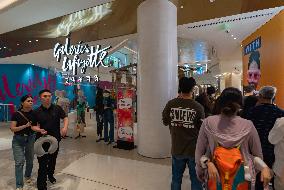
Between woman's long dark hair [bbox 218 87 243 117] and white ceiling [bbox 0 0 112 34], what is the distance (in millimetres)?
4572

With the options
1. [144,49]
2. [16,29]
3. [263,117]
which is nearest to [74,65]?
[16,29]

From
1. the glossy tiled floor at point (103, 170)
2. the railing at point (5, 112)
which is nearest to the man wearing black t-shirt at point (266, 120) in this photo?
the glossy tiled floor at point (103, 170)

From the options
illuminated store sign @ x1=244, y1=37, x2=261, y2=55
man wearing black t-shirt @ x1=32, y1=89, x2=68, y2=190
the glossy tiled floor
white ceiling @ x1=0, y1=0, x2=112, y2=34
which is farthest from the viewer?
illuminated store sign @ x1=244, y1=37, x2=261, y2=55

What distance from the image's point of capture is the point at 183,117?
8.77ft

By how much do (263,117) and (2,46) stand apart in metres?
10.5

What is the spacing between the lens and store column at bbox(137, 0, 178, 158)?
17.0 ft

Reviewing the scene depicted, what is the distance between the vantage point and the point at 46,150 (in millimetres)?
3328

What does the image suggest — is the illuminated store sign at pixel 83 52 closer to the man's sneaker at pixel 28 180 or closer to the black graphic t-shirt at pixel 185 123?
the man's sneaker at pixel 28 180

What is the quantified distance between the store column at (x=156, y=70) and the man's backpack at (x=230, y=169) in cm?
349

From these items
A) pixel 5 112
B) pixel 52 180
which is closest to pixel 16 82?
pixel 5 112

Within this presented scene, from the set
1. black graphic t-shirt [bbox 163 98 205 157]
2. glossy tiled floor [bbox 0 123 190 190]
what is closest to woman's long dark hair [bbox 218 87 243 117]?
black graphic t-shirt [bbox 163 98 205 157]

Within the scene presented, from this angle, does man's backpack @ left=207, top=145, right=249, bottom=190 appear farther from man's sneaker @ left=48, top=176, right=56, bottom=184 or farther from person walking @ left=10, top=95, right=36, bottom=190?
man's sneaker @ left=48, top=176, right=56, bottom=184

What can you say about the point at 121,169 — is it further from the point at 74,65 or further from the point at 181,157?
the point at 74,65

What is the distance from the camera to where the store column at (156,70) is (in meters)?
5.19
